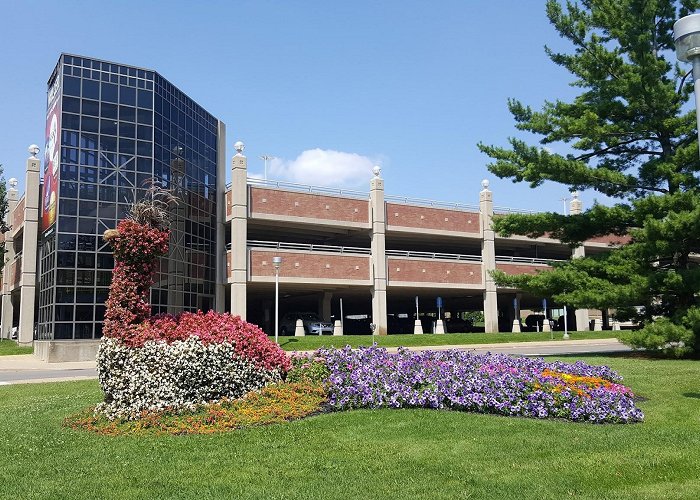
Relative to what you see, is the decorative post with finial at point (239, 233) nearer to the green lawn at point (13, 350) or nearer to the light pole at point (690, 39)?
the green lawn at point (13, 350)

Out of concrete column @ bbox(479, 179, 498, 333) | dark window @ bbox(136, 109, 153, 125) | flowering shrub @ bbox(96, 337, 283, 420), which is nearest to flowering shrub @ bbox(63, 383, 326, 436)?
flowering shrub @ bbox(96, 337, 283, 420)

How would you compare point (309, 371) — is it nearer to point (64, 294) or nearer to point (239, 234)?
point (64, 294)

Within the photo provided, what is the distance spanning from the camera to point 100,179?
32125mm

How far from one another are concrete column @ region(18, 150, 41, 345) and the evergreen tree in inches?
1136

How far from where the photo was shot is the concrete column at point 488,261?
44.8 meters

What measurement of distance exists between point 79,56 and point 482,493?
3339 centimetres

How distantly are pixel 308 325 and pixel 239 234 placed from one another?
8.65 meters

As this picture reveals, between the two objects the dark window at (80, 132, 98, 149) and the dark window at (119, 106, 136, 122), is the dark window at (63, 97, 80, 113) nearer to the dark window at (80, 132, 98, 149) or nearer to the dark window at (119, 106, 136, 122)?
the dark window at (80, 132, 98, 149)

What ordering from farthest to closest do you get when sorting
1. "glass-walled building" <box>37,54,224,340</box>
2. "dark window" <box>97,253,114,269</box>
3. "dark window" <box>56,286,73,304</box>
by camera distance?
1. "dark window" <box>97,253,114,269</box>
2. "glass-walled building" <box>37,54,224,340</box>
3. "dark window" <box>56,286,73,304</box>

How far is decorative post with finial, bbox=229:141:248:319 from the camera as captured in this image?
36.2 meters

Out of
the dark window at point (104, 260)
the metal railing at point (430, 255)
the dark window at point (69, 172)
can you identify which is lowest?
the dark window at point (104, 260)

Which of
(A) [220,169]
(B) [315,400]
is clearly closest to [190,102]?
(A) [220,169]

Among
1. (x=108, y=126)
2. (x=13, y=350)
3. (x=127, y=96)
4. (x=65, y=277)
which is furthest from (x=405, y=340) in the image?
(x=13, y=350)

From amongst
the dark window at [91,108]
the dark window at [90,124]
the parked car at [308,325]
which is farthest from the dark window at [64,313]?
the parked car at [308,325]
